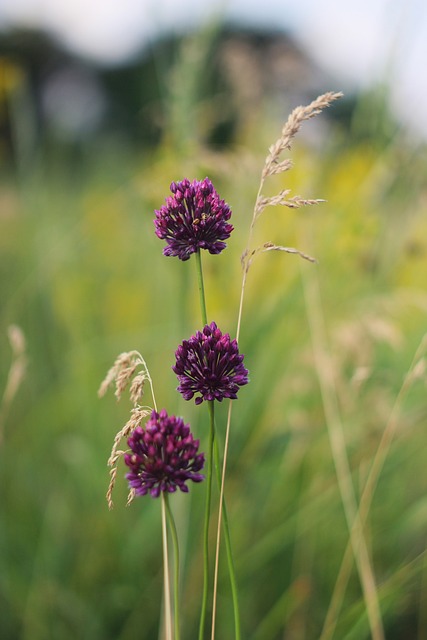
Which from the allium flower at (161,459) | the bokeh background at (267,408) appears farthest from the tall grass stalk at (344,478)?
the allium flower at (161,459)

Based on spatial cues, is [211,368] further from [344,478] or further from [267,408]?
[267,408]

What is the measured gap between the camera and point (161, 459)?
455mm

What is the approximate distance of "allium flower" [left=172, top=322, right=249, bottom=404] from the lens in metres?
0.46

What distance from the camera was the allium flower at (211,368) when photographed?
457 millimetres

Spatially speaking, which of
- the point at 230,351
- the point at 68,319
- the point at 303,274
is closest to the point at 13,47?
the point at 68,319

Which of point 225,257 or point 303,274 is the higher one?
point 225,257

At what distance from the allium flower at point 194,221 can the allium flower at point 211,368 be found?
0.06m

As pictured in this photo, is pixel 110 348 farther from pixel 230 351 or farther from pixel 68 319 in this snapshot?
pixel 230 351

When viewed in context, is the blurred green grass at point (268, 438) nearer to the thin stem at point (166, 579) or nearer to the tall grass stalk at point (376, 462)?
the tall grass stalk at point (376, 462)

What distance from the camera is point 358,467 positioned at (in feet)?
4.08

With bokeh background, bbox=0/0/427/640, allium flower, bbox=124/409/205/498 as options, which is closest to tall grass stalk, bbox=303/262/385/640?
bokeh background, bbox=0/0/427/640

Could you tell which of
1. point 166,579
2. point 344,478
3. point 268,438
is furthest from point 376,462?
point 268,438

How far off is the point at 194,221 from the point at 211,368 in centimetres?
11

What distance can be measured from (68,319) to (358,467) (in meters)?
1.09
